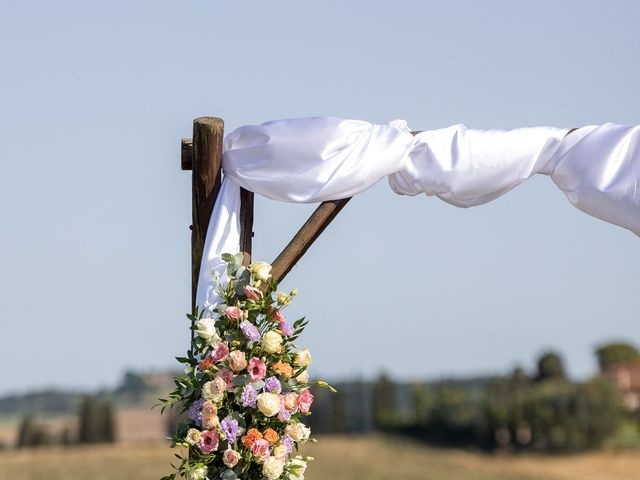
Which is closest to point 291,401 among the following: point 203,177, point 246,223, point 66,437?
point 246,223

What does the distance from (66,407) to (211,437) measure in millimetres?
15927

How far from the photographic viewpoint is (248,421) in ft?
18.0

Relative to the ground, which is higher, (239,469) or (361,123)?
(361,123)

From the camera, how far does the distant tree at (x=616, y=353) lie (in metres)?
29.6

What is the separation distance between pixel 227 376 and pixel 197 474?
1.51 ft

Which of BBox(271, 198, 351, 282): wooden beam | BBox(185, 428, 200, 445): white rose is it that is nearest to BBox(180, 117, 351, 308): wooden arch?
BBox(271, 198, 351, 282): wooden beam

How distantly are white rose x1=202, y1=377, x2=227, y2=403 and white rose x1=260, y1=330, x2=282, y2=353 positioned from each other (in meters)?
0.25

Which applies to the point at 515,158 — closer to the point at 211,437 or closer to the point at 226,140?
the point at 226,140

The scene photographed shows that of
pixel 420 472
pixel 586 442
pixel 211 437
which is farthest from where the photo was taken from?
pixel 586 442

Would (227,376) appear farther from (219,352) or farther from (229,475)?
(229,475)

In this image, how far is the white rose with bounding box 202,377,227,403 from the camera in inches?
212

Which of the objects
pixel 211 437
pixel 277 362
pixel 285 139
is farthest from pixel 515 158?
pixel 211 437

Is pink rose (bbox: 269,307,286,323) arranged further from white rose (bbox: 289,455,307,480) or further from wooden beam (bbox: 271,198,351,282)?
white rose (bbox: 289,455,307,480)

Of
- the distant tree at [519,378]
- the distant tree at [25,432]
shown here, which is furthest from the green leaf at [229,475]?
the distant tree at [519,378]
